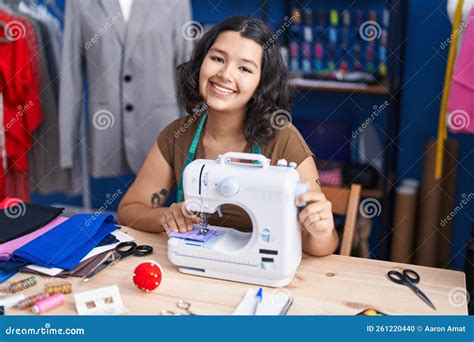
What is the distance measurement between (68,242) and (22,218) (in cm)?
22

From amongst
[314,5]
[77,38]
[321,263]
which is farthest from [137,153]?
[321,263]

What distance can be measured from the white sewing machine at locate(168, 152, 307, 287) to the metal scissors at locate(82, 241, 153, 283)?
5.6 inches

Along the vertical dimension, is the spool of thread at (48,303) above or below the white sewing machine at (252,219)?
below

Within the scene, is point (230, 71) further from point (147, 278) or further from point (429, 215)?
point (429, 215)

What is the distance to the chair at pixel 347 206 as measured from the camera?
5.56 ft

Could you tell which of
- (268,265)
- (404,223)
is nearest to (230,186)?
(268,265)

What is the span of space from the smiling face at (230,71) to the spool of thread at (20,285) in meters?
0.69

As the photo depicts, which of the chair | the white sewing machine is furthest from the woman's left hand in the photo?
the chair

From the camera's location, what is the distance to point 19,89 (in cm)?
272

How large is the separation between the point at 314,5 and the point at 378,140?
788 mm

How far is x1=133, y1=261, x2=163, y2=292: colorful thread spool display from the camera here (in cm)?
125

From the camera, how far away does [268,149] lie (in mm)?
1742

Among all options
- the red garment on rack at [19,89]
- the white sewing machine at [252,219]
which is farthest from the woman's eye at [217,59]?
the red garment on rack at [19,89]

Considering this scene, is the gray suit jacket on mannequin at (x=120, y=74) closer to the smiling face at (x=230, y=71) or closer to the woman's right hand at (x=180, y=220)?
the smiling face at (x=230, y=71)
